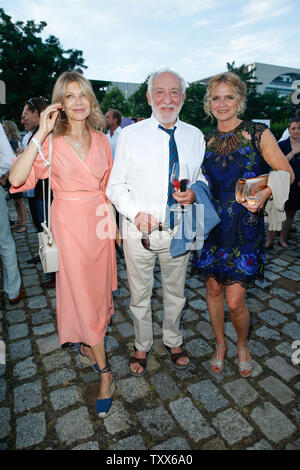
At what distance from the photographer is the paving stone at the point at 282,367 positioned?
265 centimetres

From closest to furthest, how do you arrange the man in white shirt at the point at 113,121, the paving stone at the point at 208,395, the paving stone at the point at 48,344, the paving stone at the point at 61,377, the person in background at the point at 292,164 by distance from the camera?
the paving stone at the point at 208,395, the paving stone at the point at 61,377, the paving stone at the point at 48,344, the person in background at the point at 292,164, the man in white shirt at the point at 113,121

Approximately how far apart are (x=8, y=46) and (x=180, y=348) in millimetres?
30119

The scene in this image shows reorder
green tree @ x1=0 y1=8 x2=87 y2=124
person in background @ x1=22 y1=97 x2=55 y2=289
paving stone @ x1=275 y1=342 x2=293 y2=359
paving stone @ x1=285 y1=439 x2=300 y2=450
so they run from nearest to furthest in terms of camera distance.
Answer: paving stone @ x1=285 y1=439 x2=300 y2=450, paving stone @ x1=275 y1=342 x2=293 y2=359, person in background @ x1=22 y1=97 x2=55 y2=289, green tree @ x1=0 y1=8 x2=87 y2=124

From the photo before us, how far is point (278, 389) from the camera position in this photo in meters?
2.50

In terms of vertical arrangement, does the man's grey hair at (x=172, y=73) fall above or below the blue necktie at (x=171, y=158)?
above

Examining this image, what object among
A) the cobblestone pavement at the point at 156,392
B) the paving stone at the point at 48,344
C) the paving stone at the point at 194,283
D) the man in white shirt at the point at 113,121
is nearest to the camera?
the cobblestone pavement at the point at 156,392

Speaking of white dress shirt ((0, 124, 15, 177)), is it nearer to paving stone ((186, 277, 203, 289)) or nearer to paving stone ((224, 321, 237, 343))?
paving stone ((186, 277, 203, 289))

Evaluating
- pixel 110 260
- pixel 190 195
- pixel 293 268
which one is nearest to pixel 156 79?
pixel 190 195

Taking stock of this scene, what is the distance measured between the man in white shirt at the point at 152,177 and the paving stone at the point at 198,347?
92 centimetres

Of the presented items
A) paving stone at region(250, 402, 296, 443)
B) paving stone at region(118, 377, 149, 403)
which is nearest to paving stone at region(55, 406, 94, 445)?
paving stone at region(118, 377, 149, 403)

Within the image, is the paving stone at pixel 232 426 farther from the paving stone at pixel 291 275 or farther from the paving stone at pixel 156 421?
the paving stone at pixel 291 275

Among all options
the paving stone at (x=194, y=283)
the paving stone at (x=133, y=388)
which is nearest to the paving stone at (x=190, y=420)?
the paving stone at (x=133, y=388)

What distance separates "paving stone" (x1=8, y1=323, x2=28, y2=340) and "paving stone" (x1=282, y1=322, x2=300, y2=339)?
3032 millimetres

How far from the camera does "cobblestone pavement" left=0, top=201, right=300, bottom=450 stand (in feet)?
6.89
